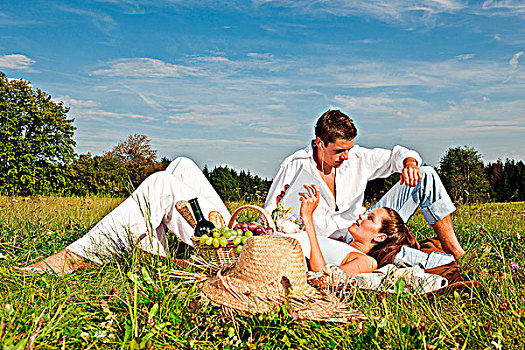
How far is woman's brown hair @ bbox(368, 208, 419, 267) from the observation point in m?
4.09

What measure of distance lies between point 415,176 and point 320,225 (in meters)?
1.12

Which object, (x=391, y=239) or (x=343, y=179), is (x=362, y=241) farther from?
(x=343, y=179)

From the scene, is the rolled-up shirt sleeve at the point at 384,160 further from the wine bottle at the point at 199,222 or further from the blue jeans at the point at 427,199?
the wine bottle at the point at 199,222

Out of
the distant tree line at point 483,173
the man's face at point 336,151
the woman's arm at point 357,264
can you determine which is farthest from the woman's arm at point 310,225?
the distant tree line at point 483,173

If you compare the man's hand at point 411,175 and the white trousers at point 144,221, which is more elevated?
the man's hand at point 411,175

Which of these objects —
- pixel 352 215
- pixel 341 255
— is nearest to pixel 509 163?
pixel 352 215

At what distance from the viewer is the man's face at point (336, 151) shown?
4.66 m

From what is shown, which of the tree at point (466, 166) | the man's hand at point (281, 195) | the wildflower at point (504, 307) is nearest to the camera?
the wildflower at point (504, 307)

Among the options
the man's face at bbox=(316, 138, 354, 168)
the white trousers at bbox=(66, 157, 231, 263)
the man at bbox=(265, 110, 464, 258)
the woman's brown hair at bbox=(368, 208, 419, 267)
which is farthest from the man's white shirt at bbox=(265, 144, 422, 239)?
the white trousers at bbox=(66, 157, 231, 263)

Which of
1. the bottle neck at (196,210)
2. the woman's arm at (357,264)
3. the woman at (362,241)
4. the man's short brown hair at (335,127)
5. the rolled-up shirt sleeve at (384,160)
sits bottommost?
the woman's arm at (357,264)

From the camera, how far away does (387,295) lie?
315 cm

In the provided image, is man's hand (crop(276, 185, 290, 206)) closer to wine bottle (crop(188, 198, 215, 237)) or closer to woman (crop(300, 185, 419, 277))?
woman (crop(300, 185, 419, 277))

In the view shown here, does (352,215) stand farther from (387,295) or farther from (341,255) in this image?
(387,295)

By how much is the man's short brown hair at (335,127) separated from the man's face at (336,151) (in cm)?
4
